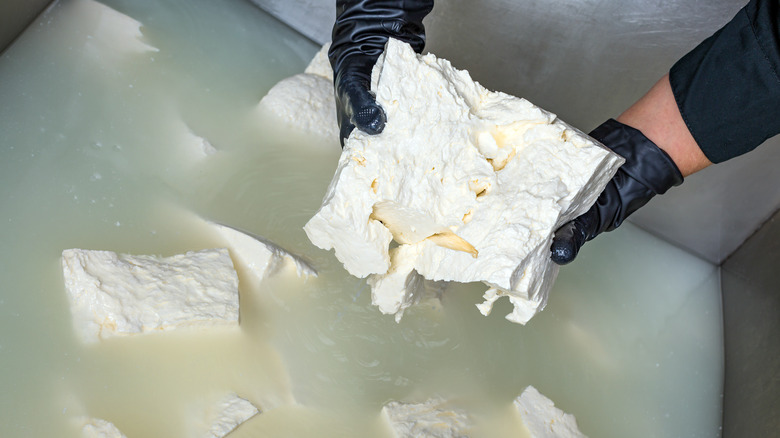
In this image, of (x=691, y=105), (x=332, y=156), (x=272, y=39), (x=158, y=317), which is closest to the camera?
(x=158, y=317)

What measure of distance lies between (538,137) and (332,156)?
95 centimetres

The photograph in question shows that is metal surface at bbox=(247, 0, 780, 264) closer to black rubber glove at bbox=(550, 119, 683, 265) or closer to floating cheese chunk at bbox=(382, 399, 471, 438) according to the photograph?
black rubber glove at bbox=(550, 119, 683, 265)

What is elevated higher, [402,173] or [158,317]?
[402,173]

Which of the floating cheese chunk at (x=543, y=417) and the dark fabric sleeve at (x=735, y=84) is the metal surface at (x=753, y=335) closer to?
the floating cheese chunk at (x=543, y=417)

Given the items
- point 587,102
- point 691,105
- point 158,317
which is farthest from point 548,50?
point 158,317

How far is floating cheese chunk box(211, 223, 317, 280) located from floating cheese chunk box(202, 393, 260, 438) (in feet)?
1.14

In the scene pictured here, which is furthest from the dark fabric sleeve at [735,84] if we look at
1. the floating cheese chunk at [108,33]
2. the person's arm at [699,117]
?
the floating cheese chunk at [108,33]

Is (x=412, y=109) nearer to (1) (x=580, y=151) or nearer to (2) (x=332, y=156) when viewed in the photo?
(1) (x=580, y=151)

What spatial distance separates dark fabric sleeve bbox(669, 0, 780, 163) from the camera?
1.53 meters

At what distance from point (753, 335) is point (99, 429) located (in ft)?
6.44

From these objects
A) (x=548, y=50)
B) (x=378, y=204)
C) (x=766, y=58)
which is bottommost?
(x=378, y=204)

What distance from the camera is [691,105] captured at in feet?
5.43

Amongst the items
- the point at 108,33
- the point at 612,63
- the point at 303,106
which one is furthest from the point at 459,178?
the point at 108,33

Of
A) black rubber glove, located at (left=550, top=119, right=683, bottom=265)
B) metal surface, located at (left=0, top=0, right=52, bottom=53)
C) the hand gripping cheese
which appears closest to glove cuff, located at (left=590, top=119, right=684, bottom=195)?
black rubber glove, located at (left=550, top=119, right=683, bottom=265)
